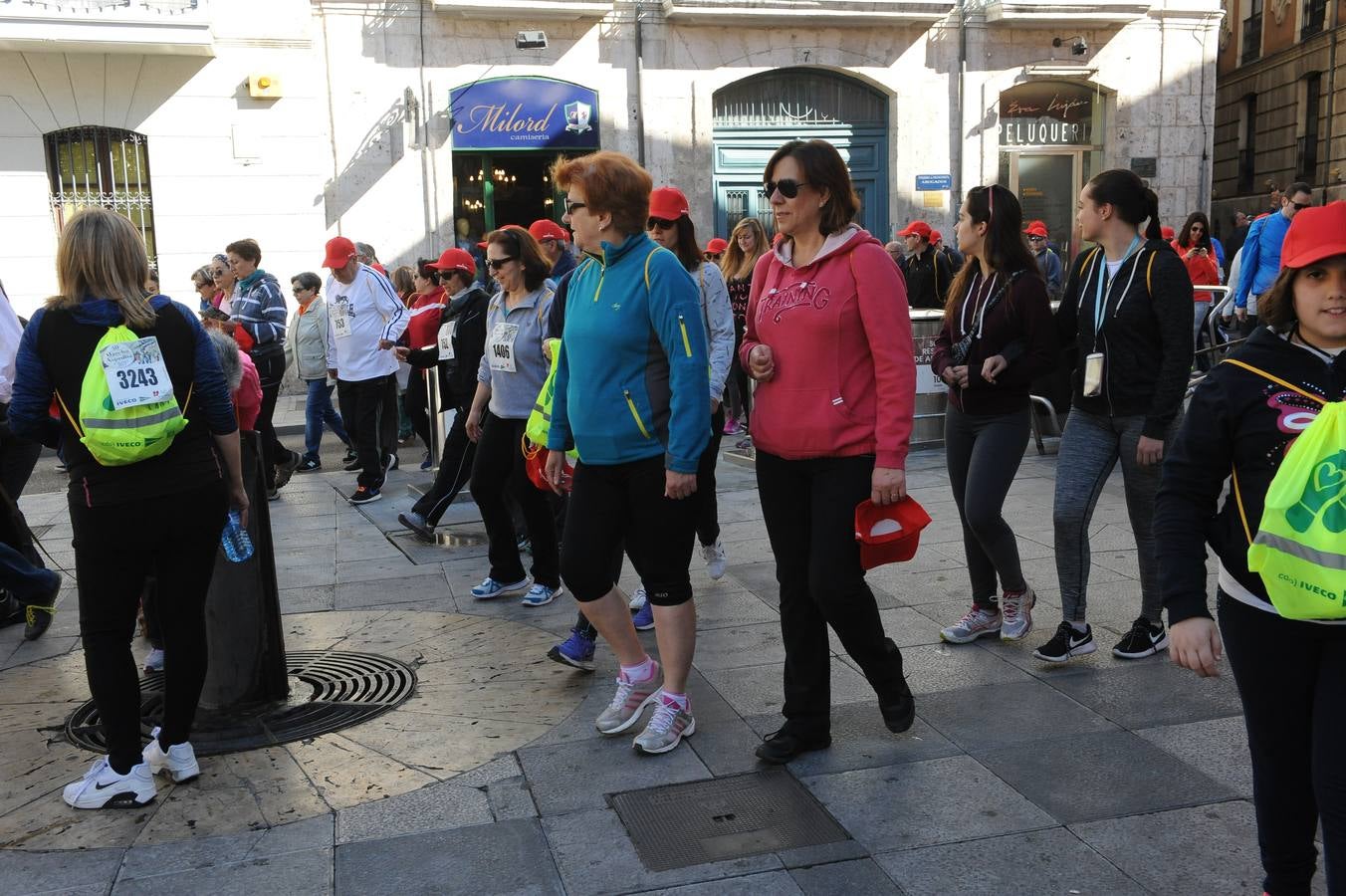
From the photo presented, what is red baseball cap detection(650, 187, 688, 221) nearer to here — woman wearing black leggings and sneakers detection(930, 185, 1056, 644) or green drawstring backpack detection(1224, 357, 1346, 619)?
woman wearing black leggings and sneakers detection(930, 185, 1056, 644)

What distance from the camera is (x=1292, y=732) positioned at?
2627 millimetres

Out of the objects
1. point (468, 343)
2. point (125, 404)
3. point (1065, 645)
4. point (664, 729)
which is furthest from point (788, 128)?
point (125, 404)

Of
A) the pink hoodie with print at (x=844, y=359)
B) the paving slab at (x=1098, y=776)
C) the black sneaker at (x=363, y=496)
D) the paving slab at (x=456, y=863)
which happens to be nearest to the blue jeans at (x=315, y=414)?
the black sneaker at (x=363, y=496)

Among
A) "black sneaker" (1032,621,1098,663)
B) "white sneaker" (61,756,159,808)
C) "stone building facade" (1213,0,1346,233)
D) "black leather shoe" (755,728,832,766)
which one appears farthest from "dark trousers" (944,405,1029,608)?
"stone building facade" (1213,0,1346,233)

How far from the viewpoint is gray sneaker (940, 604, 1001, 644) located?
5148 mm

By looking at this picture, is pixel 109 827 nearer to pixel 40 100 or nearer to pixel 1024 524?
pixel 1024 524

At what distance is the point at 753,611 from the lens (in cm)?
578

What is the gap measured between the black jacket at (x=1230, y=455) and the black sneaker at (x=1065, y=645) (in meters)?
2.17

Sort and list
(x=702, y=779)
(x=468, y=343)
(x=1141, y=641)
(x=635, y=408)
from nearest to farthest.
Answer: (x=702, y=779) < (x=635, y=408) < (x=1141, y=641) < (x=468, y=343)

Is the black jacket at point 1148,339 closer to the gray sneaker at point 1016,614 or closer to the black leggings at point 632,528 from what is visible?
the gray sneaker at point 1016,614

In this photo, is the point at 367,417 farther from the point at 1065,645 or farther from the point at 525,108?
the point at 525,108

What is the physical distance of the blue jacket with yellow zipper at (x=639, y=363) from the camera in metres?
3.94

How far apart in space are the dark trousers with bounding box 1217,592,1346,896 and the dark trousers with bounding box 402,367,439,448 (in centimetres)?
827

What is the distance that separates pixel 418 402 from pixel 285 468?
78.6 inches
